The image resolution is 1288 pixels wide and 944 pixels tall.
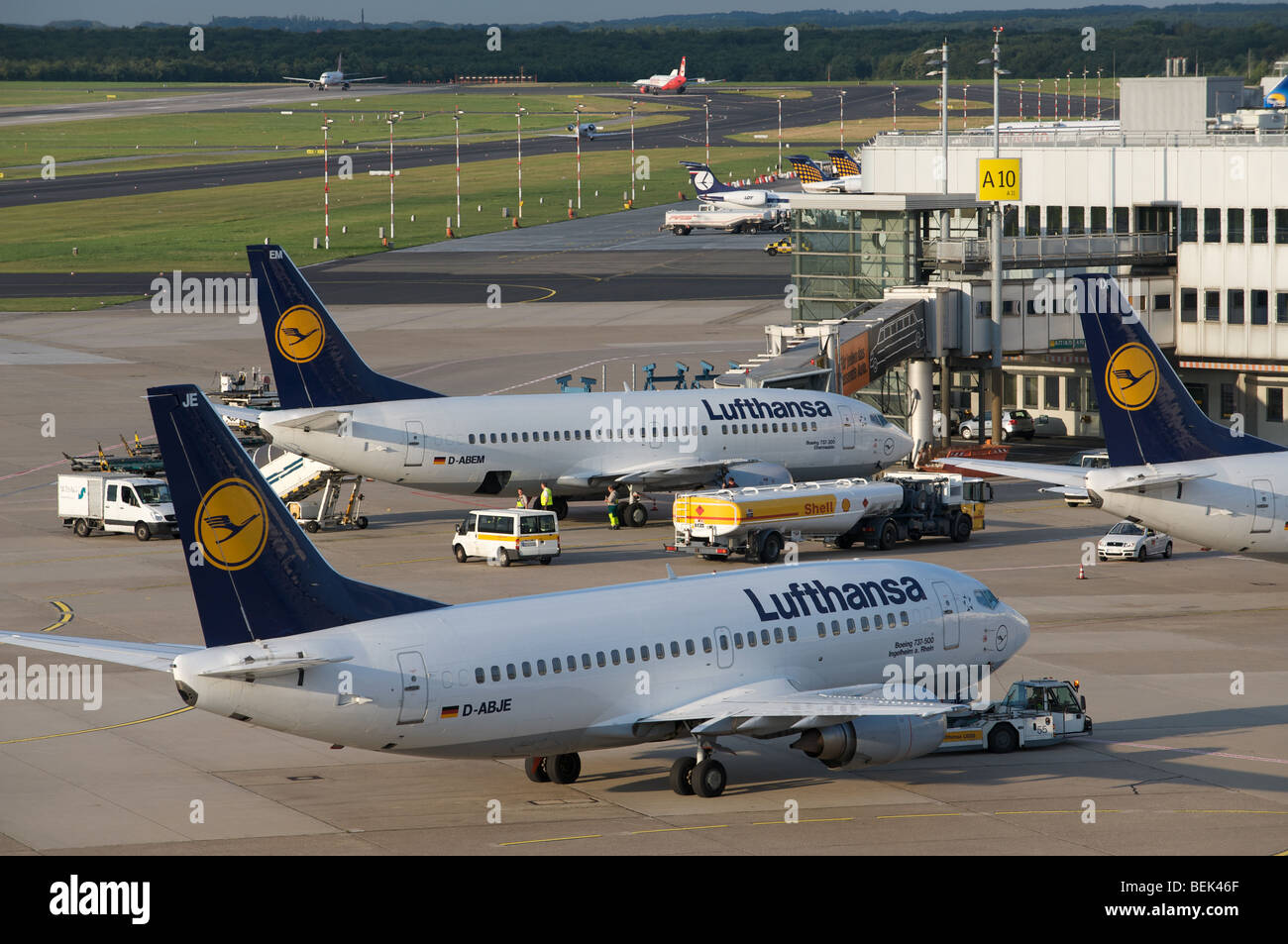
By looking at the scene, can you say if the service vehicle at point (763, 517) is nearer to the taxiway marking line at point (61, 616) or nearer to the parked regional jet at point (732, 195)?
the taxiway marking line at point (61, 616)

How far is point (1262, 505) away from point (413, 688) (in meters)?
29.9

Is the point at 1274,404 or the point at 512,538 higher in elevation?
the point at 1274,404

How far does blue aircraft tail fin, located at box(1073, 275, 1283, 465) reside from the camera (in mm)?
48125

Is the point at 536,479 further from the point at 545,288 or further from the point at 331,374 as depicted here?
the point at 545,288

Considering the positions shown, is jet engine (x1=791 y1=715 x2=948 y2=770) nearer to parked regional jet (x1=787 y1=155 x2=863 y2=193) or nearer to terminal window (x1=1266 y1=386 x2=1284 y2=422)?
terminal window (x1=1266 y1=386 x2=1284 y2=422)

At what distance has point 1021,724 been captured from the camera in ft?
126

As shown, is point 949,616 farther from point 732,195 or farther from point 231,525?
point 732,195

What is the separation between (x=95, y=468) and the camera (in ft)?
232

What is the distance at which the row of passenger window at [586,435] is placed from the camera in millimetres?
64938

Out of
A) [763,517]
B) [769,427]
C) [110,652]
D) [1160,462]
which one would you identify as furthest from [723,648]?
[769,427]

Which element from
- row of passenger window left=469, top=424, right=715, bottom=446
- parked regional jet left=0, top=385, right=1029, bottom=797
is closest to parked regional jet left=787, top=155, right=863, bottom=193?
row of passenger window left=469, top=424, right=715, bottom=446

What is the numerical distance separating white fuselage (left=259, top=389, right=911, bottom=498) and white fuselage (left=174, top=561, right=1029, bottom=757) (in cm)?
2819
